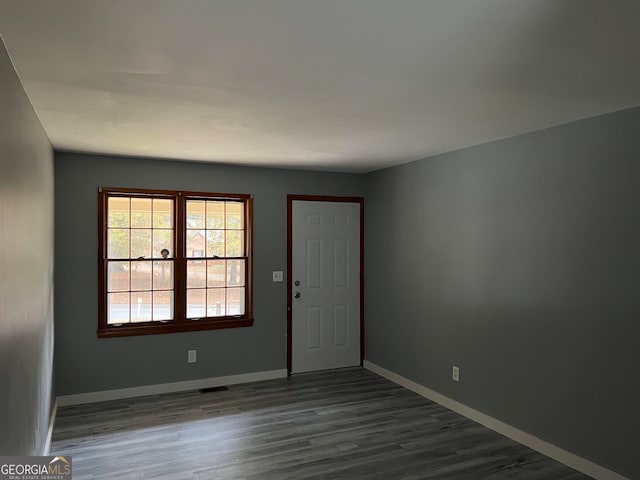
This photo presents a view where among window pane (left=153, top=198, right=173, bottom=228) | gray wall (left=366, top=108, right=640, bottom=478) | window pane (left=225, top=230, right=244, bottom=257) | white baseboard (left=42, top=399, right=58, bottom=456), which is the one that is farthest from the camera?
window pane (left=225, top=230, right=244, bottom=257)

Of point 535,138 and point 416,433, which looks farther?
point 416,433

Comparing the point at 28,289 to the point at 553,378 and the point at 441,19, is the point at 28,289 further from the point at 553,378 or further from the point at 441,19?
the point at 553,378

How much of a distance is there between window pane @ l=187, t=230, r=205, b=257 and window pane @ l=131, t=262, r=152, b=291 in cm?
44

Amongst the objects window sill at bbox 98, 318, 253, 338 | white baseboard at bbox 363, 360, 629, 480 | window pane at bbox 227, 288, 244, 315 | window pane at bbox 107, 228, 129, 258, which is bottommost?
white baseboard at bbox 363, 360, 629, 480

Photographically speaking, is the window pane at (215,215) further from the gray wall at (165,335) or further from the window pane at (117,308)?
the window pane at (117,308)

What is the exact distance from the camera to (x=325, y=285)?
5.73 metres

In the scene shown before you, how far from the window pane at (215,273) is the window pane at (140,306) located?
0.64 m

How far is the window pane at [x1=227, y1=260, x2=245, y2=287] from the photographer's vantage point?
530cm

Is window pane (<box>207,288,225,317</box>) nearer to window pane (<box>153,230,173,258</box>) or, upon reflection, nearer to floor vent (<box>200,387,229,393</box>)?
window pane (<box>153,230,173,258</box>)

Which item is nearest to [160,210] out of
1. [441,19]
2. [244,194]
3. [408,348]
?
[244,194]

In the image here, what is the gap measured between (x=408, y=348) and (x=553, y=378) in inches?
70.0

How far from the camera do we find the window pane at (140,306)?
4812 mm

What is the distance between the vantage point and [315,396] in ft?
15.8

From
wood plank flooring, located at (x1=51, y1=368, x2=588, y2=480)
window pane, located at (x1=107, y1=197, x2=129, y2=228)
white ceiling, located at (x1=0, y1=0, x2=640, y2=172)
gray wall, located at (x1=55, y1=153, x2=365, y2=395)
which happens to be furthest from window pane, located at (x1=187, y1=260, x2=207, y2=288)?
white ceiling, located at (x1=0, y1=0, x2=640, y2=172)
